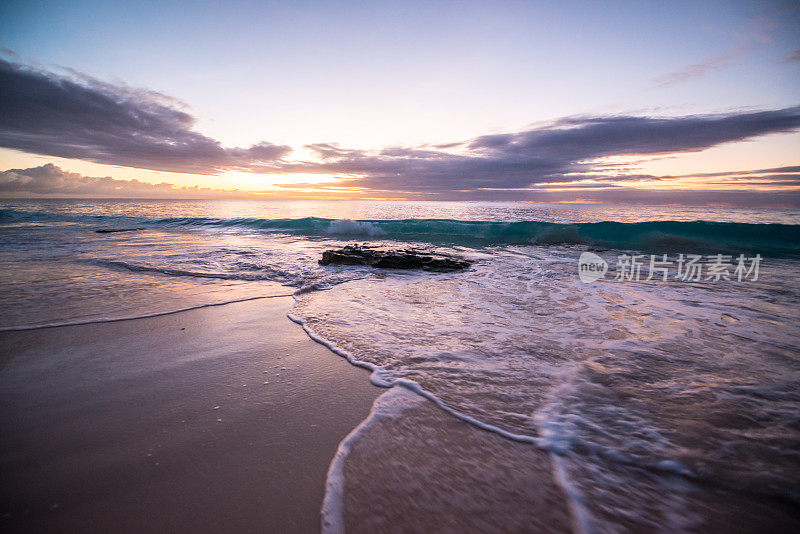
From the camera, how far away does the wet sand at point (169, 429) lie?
1717mm

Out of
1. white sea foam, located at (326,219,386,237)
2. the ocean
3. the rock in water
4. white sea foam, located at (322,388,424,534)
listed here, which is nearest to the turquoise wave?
white sea foam, located at (326,219,386,237)

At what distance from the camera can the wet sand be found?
1.72m

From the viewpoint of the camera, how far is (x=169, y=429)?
7.73ft

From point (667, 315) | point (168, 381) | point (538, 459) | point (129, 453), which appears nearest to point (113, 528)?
point (129, 453)

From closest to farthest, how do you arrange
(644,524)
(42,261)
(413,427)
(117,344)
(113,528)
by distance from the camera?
(113,528) < (644,524) < (413,427) < (117,344) < (42,261)

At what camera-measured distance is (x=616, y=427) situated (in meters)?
2.50

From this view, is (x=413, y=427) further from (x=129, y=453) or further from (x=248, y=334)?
(x=248, y=334)

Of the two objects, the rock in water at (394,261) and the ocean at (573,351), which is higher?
the rock in water at (394,261)

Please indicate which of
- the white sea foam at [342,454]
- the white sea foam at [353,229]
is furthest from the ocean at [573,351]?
the white sea foam at [353,229]

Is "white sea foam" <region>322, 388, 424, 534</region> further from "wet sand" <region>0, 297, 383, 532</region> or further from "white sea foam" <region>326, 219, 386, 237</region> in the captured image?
"white sea foam" <region>326, 219, 386, 237</region>

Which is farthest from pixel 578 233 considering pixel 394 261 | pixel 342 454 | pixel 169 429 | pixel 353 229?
pixel 169 429

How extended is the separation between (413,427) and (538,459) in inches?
36.5

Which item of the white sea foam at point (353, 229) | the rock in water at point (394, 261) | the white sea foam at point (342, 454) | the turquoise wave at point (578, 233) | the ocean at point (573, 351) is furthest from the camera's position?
the white sea foam at point (353, 229)

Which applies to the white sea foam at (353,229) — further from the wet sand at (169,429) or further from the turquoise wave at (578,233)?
the wet sand at (169,429)
